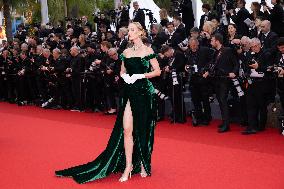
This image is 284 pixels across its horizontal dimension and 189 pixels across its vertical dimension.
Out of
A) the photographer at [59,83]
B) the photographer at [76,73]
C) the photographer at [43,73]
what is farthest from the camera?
the photographer at [43,73]

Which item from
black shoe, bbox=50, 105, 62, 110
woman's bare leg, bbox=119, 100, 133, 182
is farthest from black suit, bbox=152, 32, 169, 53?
woman's bare leg, bbox=119, 100, 133, 182

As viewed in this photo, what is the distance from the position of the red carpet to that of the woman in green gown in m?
0.14

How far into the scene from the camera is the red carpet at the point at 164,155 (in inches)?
220

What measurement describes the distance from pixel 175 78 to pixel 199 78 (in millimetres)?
507

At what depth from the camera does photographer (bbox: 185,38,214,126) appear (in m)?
9.25

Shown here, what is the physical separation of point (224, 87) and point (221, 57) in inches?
22.0

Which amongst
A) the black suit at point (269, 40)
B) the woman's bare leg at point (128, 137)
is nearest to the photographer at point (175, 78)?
the black suit at point (269, 40)

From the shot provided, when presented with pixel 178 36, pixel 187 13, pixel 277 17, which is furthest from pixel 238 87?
pixel 187 13

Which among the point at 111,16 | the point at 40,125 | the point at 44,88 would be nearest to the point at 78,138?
the point at 40,125

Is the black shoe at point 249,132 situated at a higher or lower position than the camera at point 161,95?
lower

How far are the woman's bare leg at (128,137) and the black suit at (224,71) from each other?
3367 mm

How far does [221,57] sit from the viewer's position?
865cm

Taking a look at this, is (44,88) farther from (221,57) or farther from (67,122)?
(221,57)

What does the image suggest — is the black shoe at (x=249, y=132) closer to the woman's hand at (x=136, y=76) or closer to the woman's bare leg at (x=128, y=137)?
the woman's bare leg at (x=128, y=137)
